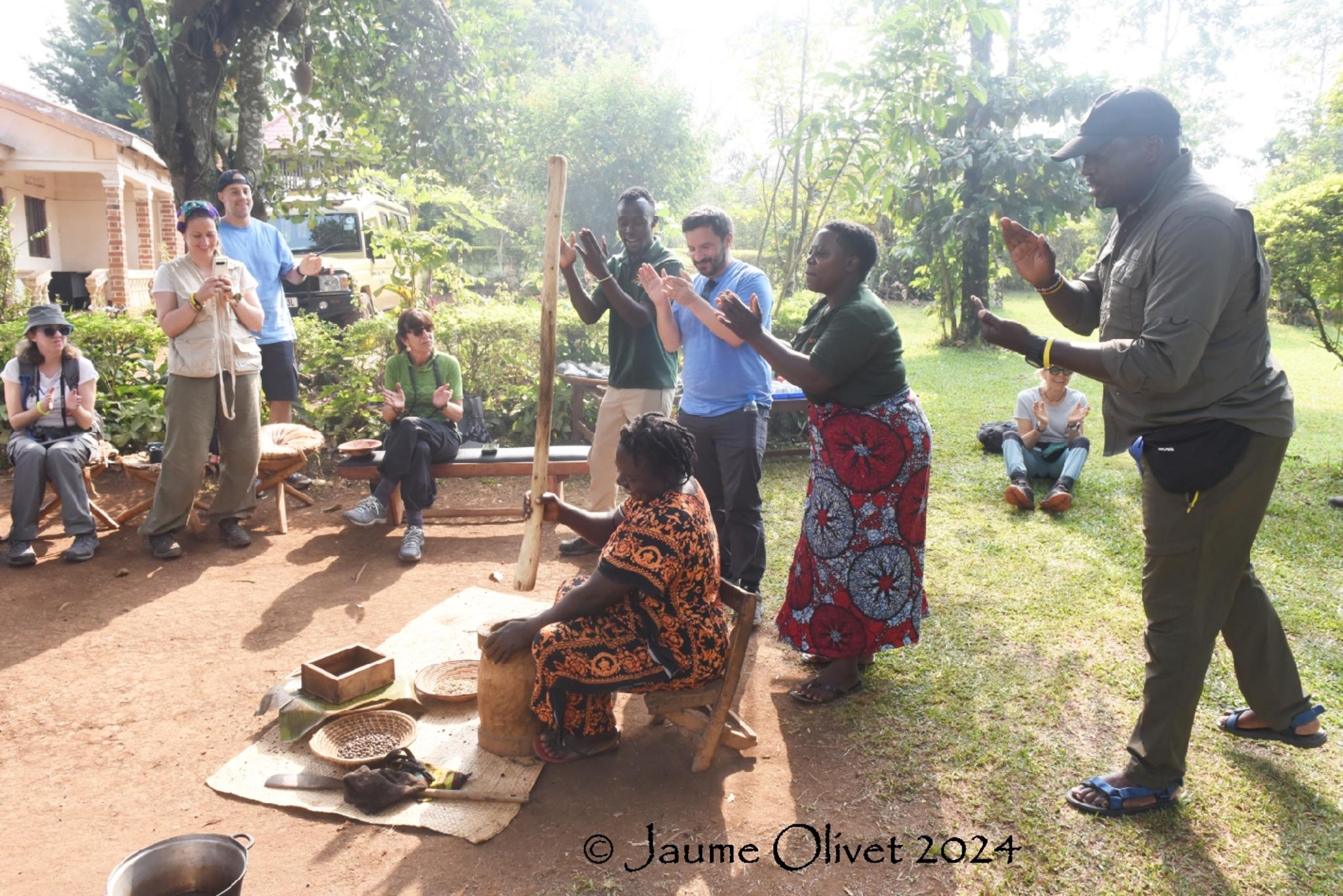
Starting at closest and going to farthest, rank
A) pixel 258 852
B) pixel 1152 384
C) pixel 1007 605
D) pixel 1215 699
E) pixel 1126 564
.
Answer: pixel 1152 384 → pixel 258 852 → pixel 1215 699 → pixel 1007 605 → pixel 1126 564

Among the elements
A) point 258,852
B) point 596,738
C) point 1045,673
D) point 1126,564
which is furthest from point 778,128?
point 258,852

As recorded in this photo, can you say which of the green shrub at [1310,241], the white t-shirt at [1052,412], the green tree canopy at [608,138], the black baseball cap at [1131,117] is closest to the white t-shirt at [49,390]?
the black baseball cap at [1131,117]

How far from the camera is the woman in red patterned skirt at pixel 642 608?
9.88 feet

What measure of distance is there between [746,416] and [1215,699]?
227cm

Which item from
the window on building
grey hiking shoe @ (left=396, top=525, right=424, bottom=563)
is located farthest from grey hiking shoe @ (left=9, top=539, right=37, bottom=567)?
the window on building

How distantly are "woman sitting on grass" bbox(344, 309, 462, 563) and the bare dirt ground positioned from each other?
2.31ft

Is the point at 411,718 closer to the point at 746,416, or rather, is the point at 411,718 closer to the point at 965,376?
the point at 746,416

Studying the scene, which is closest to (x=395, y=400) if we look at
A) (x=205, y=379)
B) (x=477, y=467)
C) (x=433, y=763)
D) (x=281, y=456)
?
(x=477, y=467)

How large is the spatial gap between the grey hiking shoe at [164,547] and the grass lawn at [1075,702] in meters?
3.53

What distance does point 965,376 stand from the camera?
38.0 feet

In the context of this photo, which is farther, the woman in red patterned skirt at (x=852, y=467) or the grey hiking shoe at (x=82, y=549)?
the grey hiking shoe at (x=82, y=549)

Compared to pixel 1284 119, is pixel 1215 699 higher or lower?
lower

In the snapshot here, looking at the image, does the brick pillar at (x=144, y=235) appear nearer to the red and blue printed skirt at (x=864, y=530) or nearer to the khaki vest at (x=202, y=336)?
the khaki vest at (x=202, y=336)

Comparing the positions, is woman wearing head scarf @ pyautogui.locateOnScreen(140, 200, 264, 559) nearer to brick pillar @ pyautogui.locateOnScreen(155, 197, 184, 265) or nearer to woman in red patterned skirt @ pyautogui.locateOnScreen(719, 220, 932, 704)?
woman in red patterned skirt @ pyautogui.locateOnScreen(719, 220, 932, 704)
